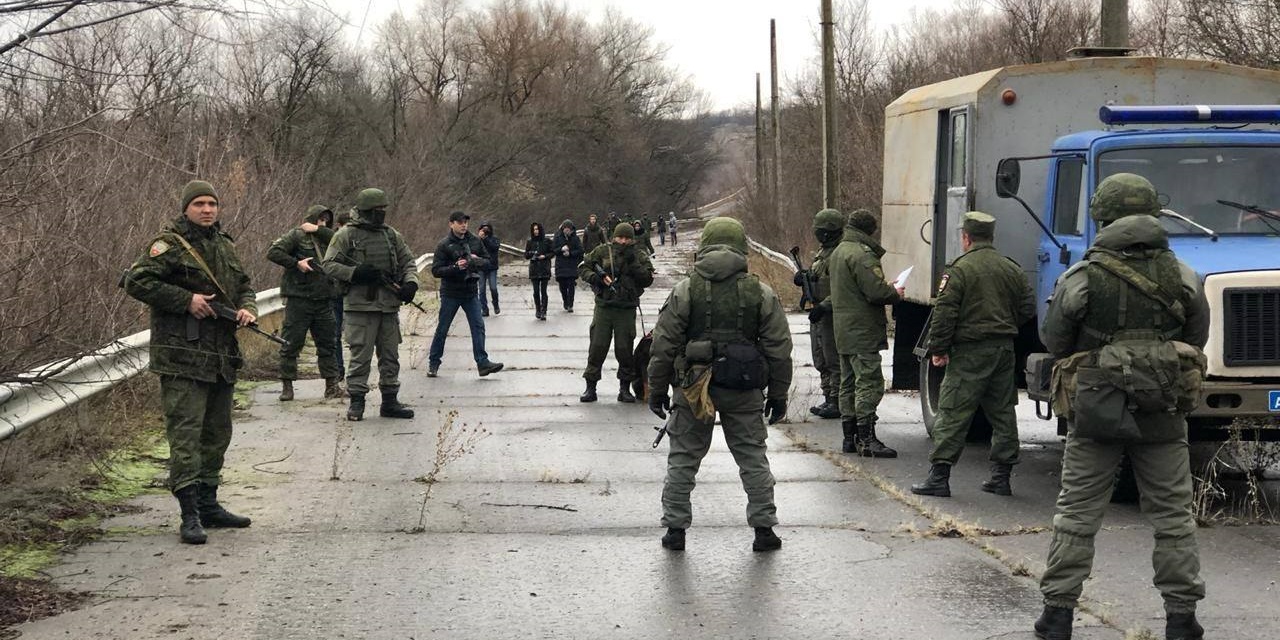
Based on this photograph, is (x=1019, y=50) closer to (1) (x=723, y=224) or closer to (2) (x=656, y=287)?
(2) (x=656, y=287)

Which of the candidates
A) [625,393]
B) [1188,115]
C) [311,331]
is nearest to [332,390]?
[311,331]

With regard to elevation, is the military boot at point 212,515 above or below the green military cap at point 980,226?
below

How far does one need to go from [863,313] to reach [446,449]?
3.27 m

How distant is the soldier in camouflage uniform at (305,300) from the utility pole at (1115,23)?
8.90 metres

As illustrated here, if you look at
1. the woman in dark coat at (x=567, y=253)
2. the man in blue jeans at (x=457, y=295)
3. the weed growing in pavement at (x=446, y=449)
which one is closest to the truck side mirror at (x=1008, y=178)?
the weed growing in pavement at (x=446, y=449)

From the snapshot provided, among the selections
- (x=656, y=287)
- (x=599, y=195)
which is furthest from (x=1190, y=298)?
(x=599, y=195)

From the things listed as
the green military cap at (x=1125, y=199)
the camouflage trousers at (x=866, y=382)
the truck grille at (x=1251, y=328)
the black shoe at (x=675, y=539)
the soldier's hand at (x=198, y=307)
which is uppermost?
the green military cap at (x=1125, y=199)

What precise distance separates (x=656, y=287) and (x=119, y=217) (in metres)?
21.6

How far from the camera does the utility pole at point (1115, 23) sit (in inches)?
640

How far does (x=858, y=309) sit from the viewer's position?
422 inches

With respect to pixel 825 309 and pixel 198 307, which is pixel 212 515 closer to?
pixel 198 307

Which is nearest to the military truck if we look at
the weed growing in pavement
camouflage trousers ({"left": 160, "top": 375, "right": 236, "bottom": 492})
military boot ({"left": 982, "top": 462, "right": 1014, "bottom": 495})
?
military boot ({"left": 982, "top": 462, "right": 1014, "bottom": 495})

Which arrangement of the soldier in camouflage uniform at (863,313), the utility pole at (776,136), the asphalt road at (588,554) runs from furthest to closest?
the utility pole at (776,136) < the soldier in camouflage uniform at (863,313) < the asphalt road at (588,554)

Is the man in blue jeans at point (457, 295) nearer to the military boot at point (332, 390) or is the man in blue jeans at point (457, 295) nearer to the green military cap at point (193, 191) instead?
the military boot at point (332, 390)
